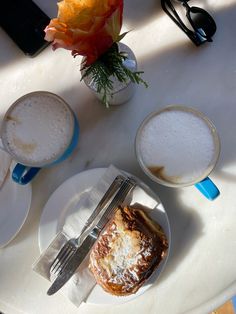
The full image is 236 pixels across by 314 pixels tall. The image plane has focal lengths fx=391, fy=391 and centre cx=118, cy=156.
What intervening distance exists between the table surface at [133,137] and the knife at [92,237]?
6 cm

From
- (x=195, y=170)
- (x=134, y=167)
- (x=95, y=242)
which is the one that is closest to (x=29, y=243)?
(x=95, y=242)

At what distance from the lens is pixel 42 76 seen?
861 mm

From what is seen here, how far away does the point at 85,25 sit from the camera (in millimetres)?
548

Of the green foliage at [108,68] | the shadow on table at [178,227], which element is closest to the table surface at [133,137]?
the shadow on table at [178,227]

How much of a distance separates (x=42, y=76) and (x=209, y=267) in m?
0.53

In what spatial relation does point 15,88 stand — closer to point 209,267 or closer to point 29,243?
point 29,243

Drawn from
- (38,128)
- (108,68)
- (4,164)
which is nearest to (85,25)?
(108,68)

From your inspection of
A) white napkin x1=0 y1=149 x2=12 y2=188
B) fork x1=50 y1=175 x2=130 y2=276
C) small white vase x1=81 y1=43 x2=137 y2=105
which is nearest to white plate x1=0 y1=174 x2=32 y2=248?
white napkin x1=0 y1=149 x2=12 y2=188

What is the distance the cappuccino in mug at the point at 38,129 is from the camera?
758 mm

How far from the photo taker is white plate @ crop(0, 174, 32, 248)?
790 millimetres

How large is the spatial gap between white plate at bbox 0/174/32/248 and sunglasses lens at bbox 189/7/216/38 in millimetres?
477

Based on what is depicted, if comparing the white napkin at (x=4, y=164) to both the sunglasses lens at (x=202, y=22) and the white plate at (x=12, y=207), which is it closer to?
the white plate at (x=12, y=207)

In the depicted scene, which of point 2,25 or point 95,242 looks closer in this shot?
point 95,242

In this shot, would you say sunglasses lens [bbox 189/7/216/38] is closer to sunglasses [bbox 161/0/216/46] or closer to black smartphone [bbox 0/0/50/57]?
sunglasses [bbox 161/0/216/46]
